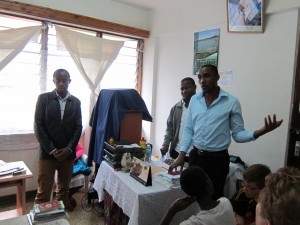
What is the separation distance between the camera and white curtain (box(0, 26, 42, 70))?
2.86m

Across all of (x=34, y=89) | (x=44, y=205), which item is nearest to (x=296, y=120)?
(x=44, y=205)

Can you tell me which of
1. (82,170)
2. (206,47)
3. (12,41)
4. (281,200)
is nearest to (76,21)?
(12,41)

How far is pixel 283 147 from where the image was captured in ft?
7.58

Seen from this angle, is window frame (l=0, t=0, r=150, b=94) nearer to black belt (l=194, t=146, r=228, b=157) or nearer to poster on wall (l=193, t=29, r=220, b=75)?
poster on wall (l=193, t=29, r=220, b=75)

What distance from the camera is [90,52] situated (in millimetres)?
3447

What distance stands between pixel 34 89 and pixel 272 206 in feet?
10.3

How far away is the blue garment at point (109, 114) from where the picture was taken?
101 inches

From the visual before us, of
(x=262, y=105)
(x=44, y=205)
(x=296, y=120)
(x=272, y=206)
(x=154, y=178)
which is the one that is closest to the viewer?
(x=272, y=206)

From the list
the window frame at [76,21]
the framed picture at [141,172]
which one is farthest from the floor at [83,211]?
the window frame at [76,21]

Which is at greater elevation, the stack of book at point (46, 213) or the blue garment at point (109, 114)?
the blue garment at point (109, 114)

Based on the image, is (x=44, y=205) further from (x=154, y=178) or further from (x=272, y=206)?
(x=272, y=206)

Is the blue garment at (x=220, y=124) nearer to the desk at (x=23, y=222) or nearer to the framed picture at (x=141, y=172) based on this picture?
the framed picture at (x=141, y=172)

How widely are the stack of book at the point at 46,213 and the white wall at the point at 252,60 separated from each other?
6.26 ft

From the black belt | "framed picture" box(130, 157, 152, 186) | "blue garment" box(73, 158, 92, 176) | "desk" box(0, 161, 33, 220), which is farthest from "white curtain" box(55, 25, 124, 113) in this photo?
the black belt
